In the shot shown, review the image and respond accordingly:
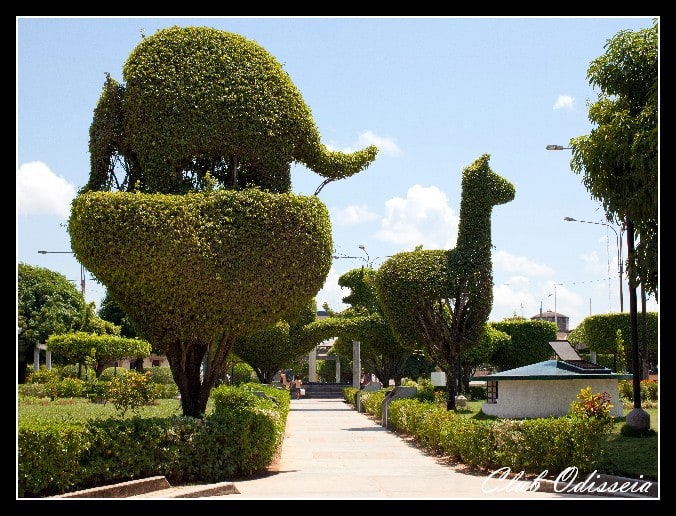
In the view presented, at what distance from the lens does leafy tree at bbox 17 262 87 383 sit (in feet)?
152

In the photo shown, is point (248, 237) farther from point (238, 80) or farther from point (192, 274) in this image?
point (238, 80)

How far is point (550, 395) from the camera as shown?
1989 cm

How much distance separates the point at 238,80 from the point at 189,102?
0.83 meters

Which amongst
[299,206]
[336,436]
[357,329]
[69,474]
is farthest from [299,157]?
[357,329]

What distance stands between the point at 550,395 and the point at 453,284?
3.90 m

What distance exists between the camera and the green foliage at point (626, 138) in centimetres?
1267

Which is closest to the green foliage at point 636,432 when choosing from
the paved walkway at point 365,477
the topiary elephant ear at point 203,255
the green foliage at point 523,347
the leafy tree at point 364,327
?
the paved walkway at point 365,477

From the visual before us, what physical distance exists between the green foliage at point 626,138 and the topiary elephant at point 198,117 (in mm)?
4526

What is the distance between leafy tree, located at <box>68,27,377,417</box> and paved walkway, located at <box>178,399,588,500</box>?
2289 mm

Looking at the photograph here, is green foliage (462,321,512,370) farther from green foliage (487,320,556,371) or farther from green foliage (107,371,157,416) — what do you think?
green foliage (107,371,157,416)

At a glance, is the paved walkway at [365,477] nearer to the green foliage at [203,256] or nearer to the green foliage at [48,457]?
the green foliage at [48,457]

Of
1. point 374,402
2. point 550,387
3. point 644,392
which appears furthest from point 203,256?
point 644,392

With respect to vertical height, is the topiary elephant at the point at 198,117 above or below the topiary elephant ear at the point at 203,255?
above

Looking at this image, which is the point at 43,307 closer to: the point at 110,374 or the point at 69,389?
the point at 110,374
